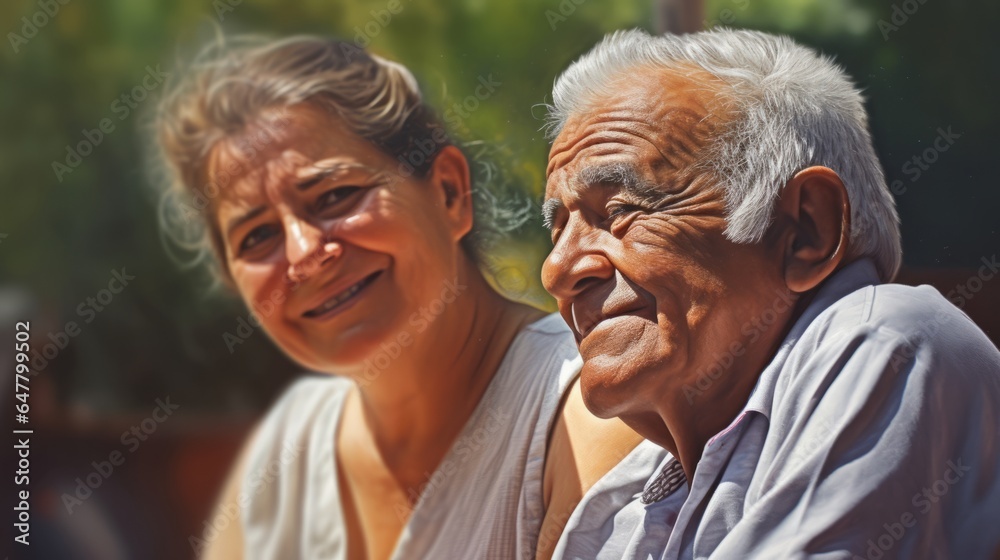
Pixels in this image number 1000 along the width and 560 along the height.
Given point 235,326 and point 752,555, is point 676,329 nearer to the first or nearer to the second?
point 752,555

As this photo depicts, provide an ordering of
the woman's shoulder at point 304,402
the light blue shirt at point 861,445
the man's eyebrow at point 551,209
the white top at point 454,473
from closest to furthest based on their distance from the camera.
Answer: the light blue shirt at point 861,445, the man's eyebrow at point 551,209, the white top at point 454,473, the woman's shoulder at point 304,402

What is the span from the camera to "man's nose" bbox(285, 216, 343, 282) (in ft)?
6.82

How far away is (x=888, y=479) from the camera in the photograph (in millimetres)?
1274

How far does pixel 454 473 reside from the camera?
206 cm

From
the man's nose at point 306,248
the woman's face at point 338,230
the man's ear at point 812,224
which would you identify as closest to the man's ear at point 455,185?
the woman's face at point 338,230

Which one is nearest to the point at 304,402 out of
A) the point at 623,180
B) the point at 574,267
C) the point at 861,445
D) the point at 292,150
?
the point at 292,150

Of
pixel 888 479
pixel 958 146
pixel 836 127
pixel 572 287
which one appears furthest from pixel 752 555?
pixel 958 146

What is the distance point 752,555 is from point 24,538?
1.84 metres

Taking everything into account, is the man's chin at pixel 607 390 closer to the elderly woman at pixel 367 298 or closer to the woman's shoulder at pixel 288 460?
the elderly woman at pixel 367 298

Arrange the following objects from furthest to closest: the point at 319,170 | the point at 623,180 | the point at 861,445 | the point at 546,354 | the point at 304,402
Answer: the point at 304,402 < the point at 319,170 < the point at 546,354 < the point at 623,180 < the point at 861,445

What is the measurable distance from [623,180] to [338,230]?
722mm

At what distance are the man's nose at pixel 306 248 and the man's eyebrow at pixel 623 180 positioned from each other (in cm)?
67

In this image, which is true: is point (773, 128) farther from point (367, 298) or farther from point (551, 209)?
point (367, 298)

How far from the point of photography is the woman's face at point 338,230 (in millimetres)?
2086
